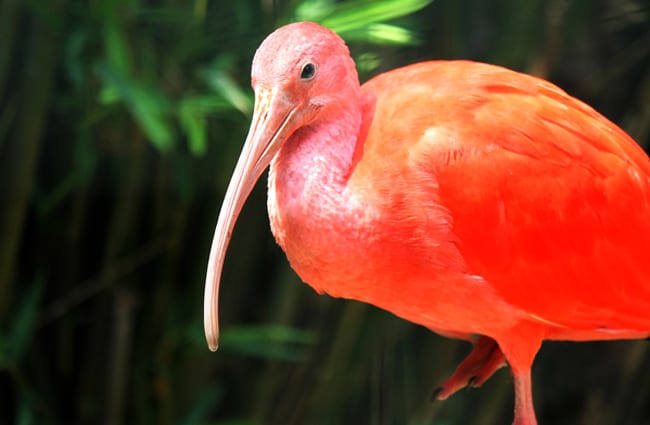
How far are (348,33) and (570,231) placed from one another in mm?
586

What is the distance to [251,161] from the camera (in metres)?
1.21

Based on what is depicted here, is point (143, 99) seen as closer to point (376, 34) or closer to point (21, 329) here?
point (376, 34)

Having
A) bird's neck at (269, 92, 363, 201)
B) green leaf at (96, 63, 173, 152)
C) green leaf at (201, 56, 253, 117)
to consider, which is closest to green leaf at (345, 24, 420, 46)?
green leaf at (201, 56, 253, 117)

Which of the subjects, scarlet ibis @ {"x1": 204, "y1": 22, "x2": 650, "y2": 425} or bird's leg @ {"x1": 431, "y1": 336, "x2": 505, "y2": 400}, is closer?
scarlet ibis @ {"x1": 204, "y1": 22, "x2": 650, "y2": 425}

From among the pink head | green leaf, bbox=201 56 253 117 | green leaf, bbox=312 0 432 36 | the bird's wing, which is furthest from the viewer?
green leaf, bbox=201 56 253 117

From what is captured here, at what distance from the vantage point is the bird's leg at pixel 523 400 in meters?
1.44

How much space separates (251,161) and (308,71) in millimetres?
124

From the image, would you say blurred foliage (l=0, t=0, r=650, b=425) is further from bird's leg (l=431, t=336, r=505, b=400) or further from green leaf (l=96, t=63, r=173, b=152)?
bird's leg (l=431, t=336, r=505, b=400)

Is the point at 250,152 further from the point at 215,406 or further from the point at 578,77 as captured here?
the point at 578,77

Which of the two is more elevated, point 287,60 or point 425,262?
point 287,60

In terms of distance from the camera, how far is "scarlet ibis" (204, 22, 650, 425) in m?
1.22

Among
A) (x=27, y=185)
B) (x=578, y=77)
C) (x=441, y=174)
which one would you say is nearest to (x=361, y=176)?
(x=441, y=174)

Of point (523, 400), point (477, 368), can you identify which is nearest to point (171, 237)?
point (477, 368)

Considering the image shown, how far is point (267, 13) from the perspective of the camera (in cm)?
198
